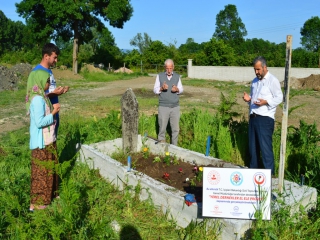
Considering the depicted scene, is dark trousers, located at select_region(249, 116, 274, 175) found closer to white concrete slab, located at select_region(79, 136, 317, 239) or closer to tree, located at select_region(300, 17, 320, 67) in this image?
white concrete slab, located at select_region(79, 136, 317, 239)

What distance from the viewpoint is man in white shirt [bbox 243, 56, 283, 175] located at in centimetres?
406

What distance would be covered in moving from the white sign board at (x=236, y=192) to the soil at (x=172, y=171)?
2.25ft

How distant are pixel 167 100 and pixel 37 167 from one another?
244 cm

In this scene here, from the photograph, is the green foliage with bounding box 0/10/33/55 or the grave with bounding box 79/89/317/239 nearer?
the grave with bounding box 79/89/317/239

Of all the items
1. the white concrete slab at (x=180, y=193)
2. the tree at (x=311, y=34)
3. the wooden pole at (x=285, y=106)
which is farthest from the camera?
the tree at (x=311, y=34)

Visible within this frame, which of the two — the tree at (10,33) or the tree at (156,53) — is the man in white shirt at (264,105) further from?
the tree at (10,33)

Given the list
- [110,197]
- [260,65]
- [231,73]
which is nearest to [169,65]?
[260,65]

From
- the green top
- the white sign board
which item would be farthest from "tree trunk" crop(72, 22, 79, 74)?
the white sign board

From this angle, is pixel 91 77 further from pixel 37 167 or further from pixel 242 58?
pixel 37 167

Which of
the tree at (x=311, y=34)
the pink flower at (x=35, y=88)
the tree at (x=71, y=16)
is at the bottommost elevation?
the pink flower at (x=35, y=88)

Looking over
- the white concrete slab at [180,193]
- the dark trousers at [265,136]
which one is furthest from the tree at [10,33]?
the dark trousers at [265,136]

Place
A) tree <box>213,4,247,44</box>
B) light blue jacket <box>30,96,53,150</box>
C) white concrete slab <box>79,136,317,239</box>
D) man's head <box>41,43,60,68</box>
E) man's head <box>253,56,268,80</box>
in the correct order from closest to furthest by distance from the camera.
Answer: white concrete slab <box>79,136,317,239</box> → light blue jacket <box>30,96,53,150</box> → man's head <box>41,43,60,68</box> → man's head <box>253,56,268,80</box> → tree <box>213,4,247,44</box>

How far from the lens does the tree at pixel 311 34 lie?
193 feet

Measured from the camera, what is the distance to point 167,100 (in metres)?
5.46
